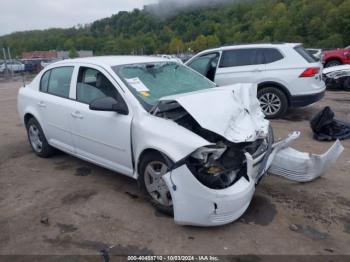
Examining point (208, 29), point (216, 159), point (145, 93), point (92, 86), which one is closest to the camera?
point (216, 159)

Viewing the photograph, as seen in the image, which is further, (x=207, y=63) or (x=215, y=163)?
(x=207, y=63)

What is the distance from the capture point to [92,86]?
4.45m

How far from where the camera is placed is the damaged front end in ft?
10.3

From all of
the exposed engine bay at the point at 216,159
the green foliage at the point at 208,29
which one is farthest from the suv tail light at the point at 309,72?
the green foliage at the point at 208,29

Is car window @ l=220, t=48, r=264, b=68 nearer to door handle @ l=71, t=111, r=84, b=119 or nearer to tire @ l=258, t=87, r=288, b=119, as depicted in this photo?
tire @ l=258, t=87, r=288, b=119

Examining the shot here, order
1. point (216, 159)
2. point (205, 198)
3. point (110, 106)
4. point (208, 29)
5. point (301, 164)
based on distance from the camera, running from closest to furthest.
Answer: point (205, 198)
point (216, 159)
point (110, 106)
point (301, 164)
point (208, 29)

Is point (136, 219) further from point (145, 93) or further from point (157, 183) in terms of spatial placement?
point (145, 93)

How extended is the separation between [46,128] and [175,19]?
338 feet

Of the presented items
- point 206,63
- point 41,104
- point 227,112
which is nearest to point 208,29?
point 206,63

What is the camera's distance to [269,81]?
796 centimetres

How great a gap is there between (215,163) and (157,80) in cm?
159

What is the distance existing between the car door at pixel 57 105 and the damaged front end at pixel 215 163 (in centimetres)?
169

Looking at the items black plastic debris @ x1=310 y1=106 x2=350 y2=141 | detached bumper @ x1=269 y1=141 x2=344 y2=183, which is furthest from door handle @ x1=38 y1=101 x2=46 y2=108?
black plastic debris @ x1=310 y1=106 x2=350 y2=141

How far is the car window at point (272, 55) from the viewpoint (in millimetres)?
7945
